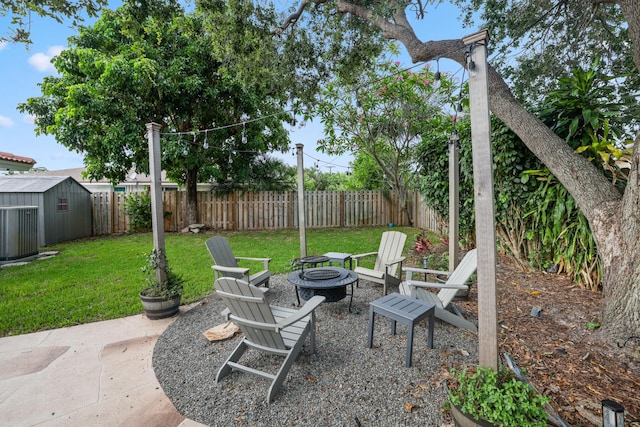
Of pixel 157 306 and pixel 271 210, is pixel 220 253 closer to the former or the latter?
pixel 157 306

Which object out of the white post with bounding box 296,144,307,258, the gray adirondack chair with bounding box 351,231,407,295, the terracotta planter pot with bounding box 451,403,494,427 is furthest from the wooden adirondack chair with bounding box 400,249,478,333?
the white post with bounding box 296,144,307,258

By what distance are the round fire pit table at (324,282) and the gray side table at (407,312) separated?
56 centimetres

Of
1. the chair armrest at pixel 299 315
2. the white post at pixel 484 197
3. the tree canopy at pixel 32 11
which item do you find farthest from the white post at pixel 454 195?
the tree canopy at pixel 32 11

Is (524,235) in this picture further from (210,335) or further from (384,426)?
(210,335)

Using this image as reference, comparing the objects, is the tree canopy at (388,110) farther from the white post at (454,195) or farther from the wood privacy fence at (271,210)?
the white post at (454,195)

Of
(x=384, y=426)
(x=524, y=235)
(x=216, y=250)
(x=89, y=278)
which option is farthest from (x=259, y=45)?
(x=384, y=426)

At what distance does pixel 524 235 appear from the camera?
13.0 ft

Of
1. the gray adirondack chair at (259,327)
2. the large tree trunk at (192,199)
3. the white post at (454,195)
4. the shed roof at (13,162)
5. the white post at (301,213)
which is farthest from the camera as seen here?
the large tree trunk at (192,199)

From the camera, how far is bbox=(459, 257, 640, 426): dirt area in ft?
5.81

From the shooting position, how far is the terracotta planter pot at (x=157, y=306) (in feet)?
10.2

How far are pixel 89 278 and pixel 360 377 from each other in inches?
180

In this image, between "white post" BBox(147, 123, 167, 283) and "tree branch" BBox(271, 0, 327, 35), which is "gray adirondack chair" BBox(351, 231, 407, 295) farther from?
"tree branch" BBox(271, 0, 327, 35)

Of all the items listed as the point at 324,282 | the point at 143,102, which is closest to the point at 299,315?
the point at 324,282

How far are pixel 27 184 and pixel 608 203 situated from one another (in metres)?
10.6
